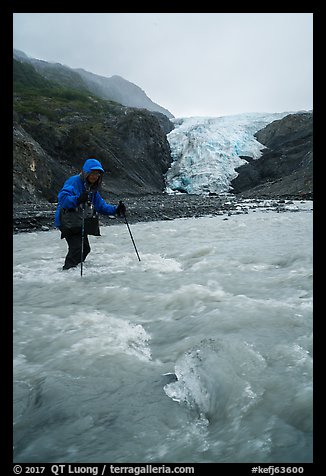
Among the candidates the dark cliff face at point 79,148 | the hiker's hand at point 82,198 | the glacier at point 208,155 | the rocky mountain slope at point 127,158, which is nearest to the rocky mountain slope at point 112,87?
the glacier at point 208,155

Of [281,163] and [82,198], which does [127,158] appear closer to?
[281,163]

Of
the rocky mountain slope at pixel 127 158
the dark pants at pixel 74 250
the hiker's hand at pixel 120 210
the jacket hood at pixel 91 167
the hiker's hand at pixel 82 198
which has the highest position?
the rocky mountain slope at pixel 127 158

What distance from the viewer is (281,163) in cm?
4794

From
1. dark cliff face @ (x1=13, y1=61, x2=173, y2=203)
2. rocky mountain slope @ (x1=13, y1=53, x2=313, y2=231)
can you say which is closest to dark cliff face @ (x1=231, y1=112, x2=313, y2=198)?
rocky mountain slope @ (x1=13, y1=53, x2=313, y2=231)

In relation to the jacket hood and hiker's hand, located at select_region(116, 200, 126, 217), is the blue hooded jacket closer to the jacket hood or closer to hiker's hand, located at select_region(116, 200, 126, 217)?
the jacket hood

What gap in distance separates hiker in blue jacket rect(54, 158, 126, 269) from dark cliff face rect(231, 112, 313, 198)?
29.4 meters

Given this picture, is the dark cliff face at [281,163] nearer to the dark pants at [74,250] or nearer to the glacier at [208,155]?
the glacier at [208,155]

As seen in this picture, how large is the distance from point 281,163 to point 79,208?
45436mm

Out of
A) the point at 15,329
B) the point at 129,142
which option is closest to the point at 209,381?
the point at 15,329

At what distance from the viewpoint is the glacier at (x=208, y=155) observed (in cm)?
4806

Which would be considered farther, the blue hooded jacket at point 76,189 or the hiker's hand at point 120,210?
the hiker's hand at point 120,210

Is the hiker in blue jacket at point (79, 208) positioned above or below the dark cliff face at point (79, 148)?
below

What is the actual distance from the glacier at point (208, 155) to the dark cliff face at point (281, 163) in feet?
5.45
